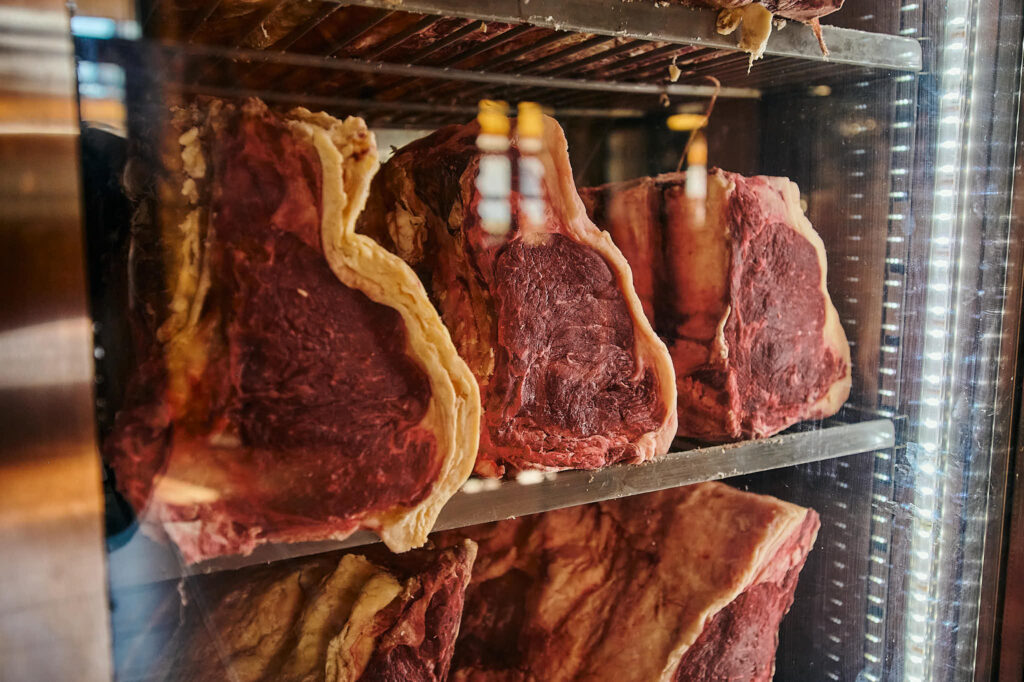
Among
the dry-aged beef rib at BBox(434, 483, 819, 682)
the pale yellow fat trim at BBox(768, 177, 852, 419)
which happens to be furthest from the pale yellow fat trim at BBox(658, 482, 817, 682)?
the pale yellow fat trim at BBox(768, 177, 852, 419)

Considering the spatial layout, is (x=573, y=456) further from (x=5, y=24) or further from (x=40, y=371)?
(x=5, y=24)

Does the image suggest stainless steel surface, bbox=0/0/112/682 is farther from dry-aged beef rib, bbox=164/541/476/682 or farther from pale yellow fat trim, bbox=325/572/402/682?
pale yellow fat trim, bbox=325/572/402/682

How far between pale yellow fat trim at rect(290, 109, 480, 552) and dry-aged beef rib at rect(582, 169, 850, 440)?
57cm

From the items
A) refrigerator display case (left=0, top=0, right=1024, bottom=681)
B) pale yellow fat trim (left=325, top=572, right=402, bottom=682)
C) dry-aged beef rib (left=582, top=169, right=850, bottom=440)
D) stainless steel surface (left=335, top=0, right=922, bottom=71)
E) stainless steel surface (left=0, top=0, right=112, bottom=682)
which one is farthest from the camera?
dry-aged beef rib (left=582, top=169, right=850, bottom=440)

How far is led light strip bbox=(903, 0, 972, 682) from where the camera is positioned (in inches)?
55.5

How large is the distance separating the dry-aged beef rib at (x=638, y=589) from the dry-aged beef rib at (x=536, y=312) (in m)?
0.34

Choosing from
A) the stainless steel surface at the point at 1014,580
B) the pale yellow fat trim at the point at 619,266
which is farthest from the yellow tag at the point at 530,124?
the stainless steel surface at the point at 1014,580

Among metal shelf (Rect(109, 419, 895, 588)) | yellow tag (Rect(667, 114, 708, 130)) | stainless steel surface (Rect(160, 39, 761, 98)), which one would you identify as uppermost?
stainless steel surface (Rect(160, 39, 761, 98))

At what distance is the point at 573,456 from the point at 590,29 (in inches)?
26.6

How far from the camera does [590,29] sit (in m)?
1.13

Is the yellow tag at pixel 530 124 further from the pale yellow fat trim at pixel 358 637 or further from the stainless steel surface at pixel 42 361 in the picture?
the pale yellow fat trim at pixel 358 637

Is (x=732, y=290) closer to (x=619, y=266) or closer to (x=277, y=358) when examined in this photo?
(x=619, y=266)

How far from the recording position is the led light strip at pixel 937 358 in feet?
4.62

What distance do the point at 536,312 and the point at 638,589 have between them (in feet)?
2.23
